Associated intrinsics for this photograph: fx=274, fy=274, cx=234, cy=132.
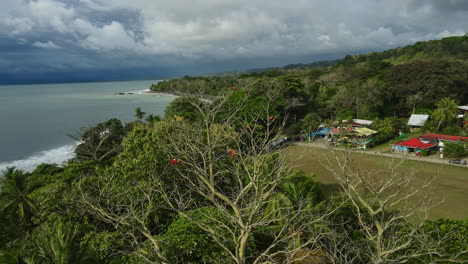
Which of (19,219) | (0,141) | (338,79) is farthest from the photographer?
(338,79)

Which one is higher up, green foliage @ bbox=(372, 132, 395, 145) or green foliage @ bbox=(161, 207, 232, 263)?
green foliage @ bbox=(161, 207, 232, 263)

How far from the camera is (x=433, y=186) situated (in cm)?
1764

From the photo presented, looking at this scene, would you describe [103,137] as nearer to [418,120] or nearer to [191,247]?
[191,247]

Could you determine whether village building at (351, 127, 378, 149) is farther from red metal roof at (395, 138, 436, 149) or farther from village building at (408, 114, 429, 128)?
village building at (408, 114, 429, 128)

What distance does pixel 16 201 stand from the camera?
1203 centimetres

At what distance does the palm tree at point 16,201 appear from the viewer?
11836 mm

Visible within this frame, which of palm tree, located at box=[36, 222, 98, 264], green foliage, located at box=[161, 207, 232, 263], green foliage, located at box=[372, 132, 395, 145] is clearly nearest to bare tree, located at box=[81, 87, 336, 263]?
green foliage, located at box=[161, 207, 232, 263]

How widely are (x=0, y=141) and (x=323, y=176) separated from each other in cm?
3597

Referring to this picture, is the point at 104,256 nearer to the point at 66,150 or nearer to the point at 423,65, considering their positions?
the point at 66,150

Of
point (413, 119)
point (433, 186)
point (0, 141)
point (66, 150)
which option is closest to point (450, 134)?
point (413, 119)

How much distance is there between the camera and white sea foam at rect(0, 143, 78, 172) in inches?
959

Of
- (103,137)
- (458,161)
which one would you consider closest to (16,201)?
(103,137)

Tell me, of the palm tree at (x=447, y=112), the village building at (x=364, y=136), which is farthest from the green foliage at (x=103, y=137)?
the palm tree at (x=447, y=112)

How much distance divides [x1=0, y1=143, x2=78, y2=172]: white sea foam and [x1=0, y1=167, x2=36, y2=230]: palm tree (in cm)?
1325
